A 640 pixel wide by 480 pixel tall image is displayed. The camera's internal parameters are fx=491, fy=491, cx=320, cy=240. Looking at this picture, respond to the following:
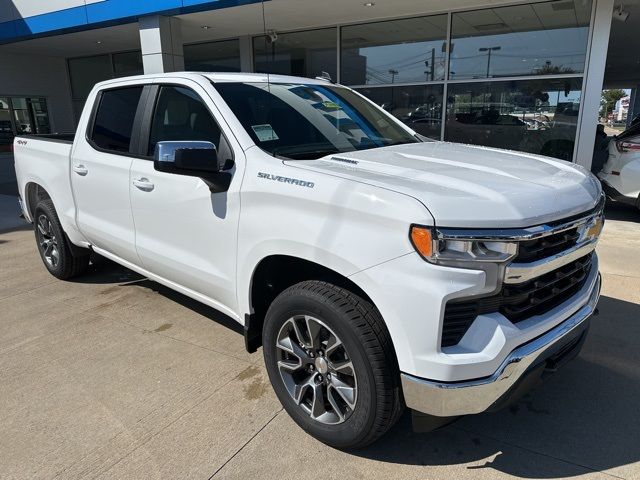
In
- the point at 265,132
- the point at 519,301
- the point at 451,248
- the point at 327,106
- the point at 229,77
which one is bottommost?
the point at 519,301

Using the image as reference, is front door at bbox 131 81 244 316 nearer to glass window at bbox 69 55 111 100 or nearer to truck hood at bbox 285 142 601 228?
truck hood at bbox 285 142 601 228

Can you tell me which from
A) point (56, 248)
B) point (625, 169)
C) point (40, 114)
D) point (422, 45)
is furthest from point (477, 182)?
point (40, 114)

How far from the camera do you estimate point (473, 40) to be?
33.9 ft

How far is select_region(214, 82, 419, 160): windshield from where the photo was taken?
2936mm

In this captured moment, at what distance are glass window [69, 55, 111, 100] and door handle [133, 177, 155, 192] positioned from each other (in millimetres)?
15472

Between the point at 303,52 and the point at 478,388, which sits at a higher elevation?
the point at 303,52

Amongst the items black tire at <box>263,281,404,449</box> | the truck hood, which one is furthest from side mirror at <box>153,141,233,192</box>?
black tire at <box>263,281,404,449</box>

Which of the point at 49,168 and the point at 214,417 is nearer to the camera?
the point at 214,417

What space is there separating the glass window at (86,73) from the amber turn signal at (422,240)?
17.5 meters

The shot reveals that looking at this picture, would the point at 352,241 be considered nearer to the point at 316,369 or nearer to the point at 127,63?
the point at 316,369

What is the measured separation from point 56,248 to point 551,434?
4.73 m

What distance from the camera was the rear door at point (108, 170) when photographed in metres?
3.69

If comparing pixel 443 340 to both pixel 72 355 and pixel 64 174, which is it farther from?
pixel 64 174

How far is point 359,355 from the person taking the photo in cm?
219
